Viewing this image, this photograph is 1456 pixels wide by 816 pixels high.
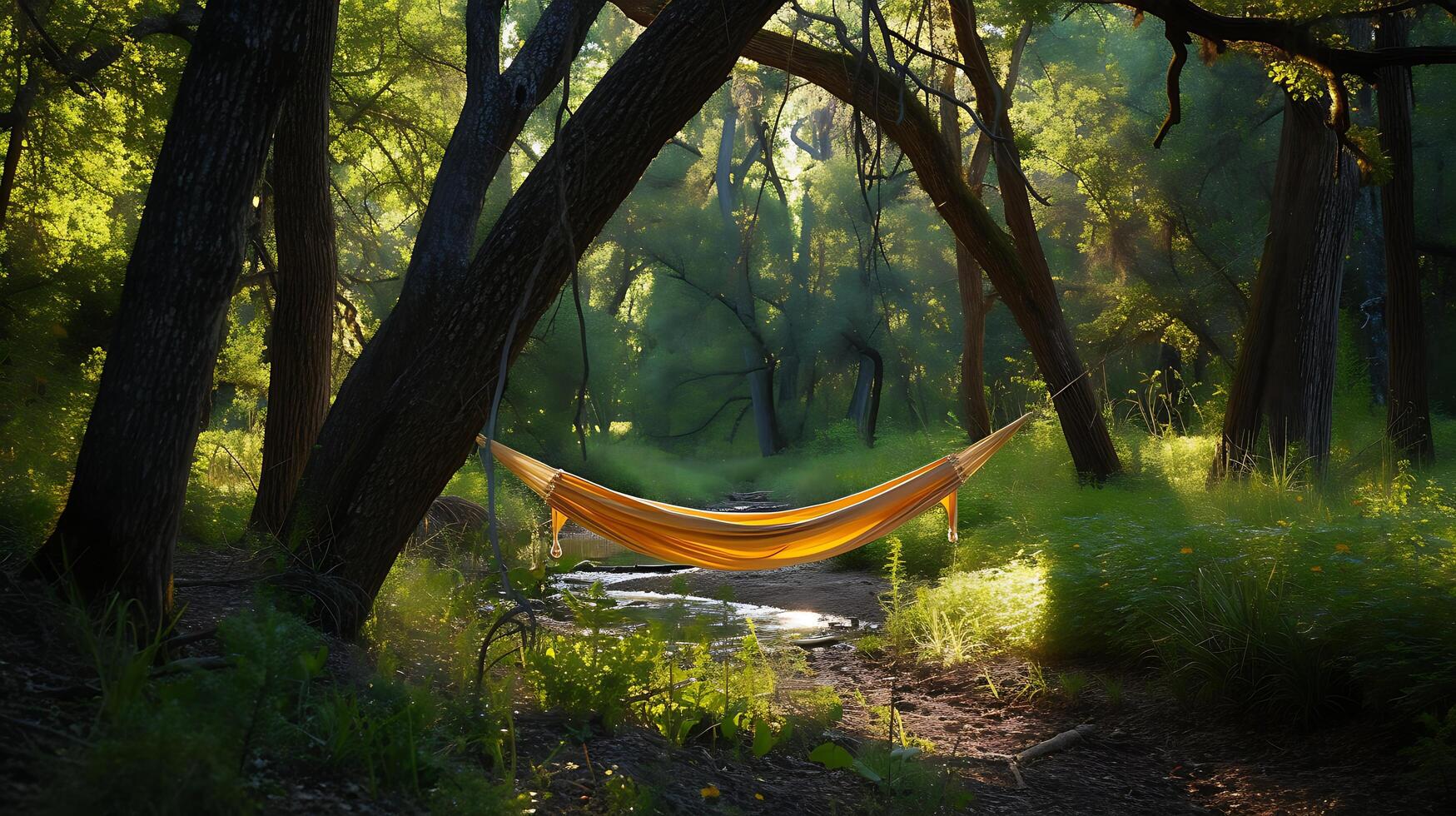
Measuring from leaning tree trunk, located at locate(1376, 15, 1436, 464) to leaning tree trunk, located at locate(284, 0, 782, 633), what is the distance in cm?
595

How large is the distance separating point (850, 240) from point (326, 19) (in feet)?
58.9

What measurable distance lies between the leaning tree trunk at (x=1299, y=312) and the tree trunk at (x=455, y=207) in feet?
12.9

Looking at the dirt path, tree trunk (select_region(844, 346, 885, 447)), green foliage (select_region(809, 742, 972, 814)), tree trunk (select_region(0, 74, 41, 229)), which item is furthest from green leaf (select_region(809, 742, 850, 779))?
tree trunk (select_region(844, 346, 885, 447))

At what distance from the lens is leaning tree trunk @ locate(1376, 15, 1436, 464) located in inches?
257

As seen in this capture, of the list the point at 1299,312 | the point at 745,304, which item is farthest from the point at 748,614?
the point at 745,304

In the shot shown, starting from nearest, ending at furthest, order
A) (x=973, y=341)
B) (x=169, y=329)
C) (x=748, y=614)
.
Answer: (x=169, y=329), (x=748, y=614), (x=973, y=341)

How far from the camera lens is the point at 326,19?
2.84 metres

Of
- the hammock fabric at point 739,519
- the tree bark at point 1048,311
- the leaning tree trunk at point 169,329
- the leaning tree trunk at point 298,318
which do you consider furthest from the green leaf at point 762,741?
the tree bark at point 1048,311

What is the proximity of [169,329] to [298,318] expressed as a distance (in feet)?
6.13

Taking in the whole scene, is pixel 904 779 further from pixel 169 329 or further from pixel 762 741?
pixel 169 329

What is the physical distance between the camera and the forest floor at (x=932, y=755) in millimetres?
1615

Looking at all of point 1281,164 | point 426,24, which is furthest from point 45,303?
point 1281,164

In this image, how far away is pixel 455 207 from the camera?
312 cm

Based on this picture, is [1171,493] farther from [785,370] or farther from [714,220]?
[785,370]
